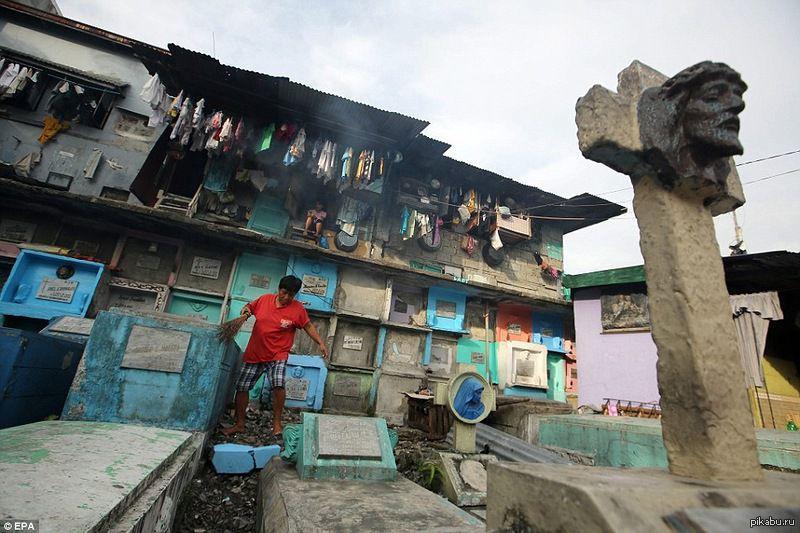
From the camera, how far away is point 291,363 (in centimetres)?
888

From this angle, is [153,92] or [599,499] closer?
[599,499]

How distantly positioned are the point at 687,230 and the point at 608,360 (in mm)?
9310

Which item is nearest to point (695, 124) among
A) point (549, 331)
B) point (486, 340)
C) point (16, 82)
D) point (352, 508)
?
point (352, 508)

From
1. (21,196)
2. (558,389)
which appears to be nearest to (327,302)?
(21,196)

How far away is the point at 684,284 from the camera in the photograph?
1.83m

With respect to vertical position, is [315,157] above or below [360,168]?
above

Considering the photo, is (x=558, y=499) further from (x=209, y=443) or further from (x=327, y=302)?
(x=327, y=302)

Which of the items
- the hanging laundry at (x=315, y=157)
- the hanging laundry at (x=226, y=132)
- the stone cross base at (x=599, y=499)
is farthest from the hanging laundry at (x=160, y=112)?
the stone cross base at (x=599, y=499)

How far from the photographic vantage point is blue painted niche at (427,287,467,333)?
1153 cm

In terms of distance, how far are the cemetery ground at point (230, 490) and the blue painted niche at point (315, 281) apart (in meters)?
4.70

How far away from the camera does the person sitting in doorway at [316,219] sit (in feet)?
36.4

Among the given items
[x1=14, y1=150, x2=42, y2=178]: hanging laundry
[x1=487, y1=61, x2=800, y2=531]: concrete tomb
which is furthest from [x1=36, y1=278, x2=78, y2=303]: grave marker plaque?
[x1=487, y1=61, x2=800, y2=531]: concrete tomb

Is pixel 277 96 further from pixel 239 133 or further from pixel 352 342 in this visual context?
pixel 352 342

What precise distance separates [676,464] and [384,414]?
8657 mm
